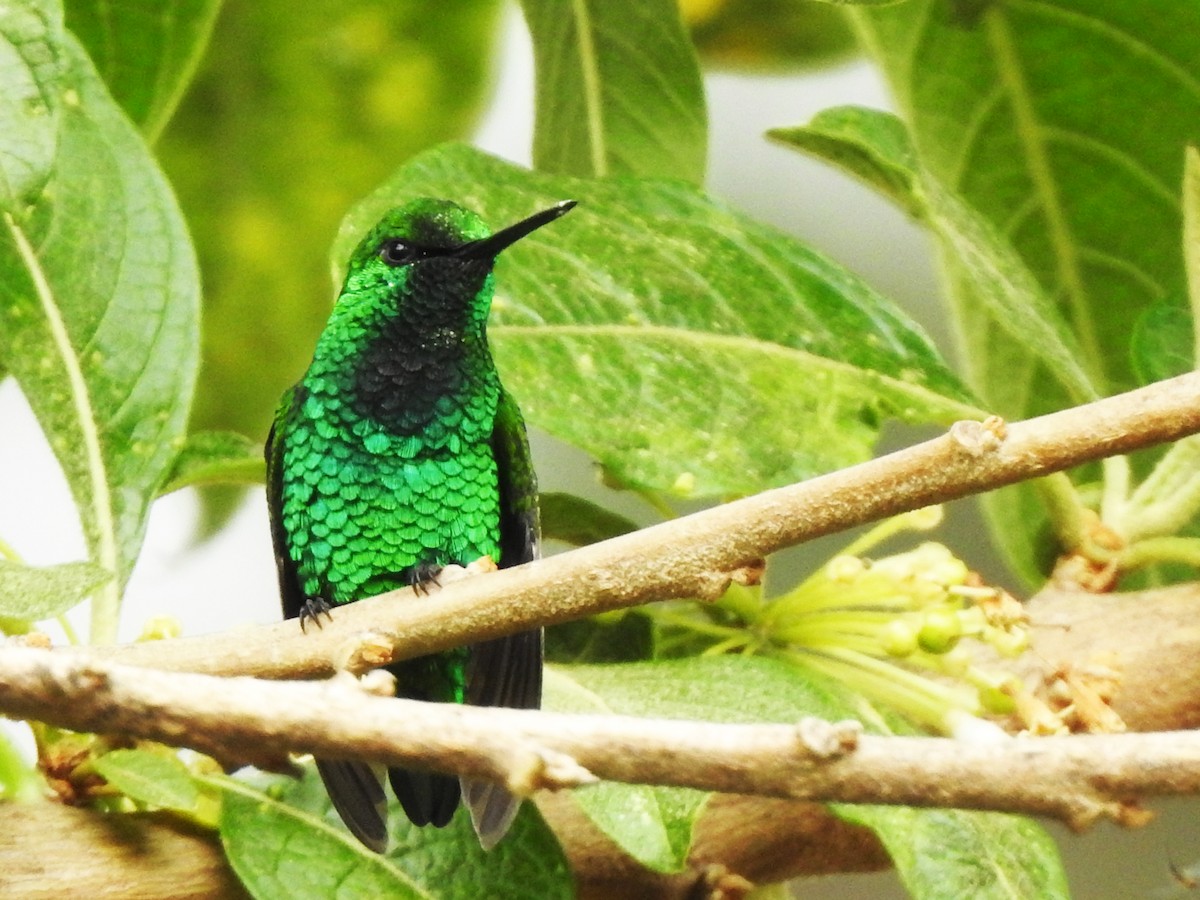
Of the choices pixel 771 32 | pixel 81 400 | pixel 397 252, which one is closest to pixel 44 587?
pixel 81 400

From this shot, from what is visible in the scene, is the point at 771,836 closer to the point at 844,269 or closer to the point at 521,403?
the point at 521,403

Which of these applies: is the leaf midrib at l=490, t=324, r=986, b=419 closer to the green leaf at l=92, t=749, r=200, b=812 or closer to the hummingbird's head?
the hummingbird's head

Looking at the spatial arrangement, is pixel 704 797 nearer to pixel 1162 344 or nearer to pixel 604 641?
pixel 604 641

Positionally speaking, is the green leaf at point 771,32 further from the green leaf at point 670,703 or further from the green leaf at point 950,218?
the green leaf at point 670,703

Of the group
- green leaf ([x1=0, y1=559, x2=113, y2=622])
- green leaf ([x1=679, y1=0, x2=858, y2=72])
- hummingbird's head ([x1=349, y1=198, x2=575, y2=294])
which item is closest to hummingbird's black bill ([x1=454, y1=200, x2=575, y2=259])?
hummingbird's head ([x1=349, y1=198, x2=575, y2=294])

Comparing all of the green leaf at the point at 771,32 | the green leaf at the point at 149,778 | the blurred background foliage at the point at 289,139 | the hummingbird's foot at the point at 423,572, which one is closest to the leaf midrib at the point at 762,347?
the hummingbird's foot at the point at 423,572

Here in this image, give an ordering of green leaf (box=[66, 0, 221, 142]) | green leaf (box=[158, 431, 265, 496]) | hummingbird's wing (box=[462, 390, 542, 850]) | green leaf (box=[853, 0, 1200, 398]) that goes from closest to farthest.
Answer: hummingbird's wing (box=[462, 390, 542, 850]), green leaf (box=[158, 431, 265, 496]), green leaf (box=[66, 0, 221, 142]), green leaf (box=[853, 0, 1200, 398])
